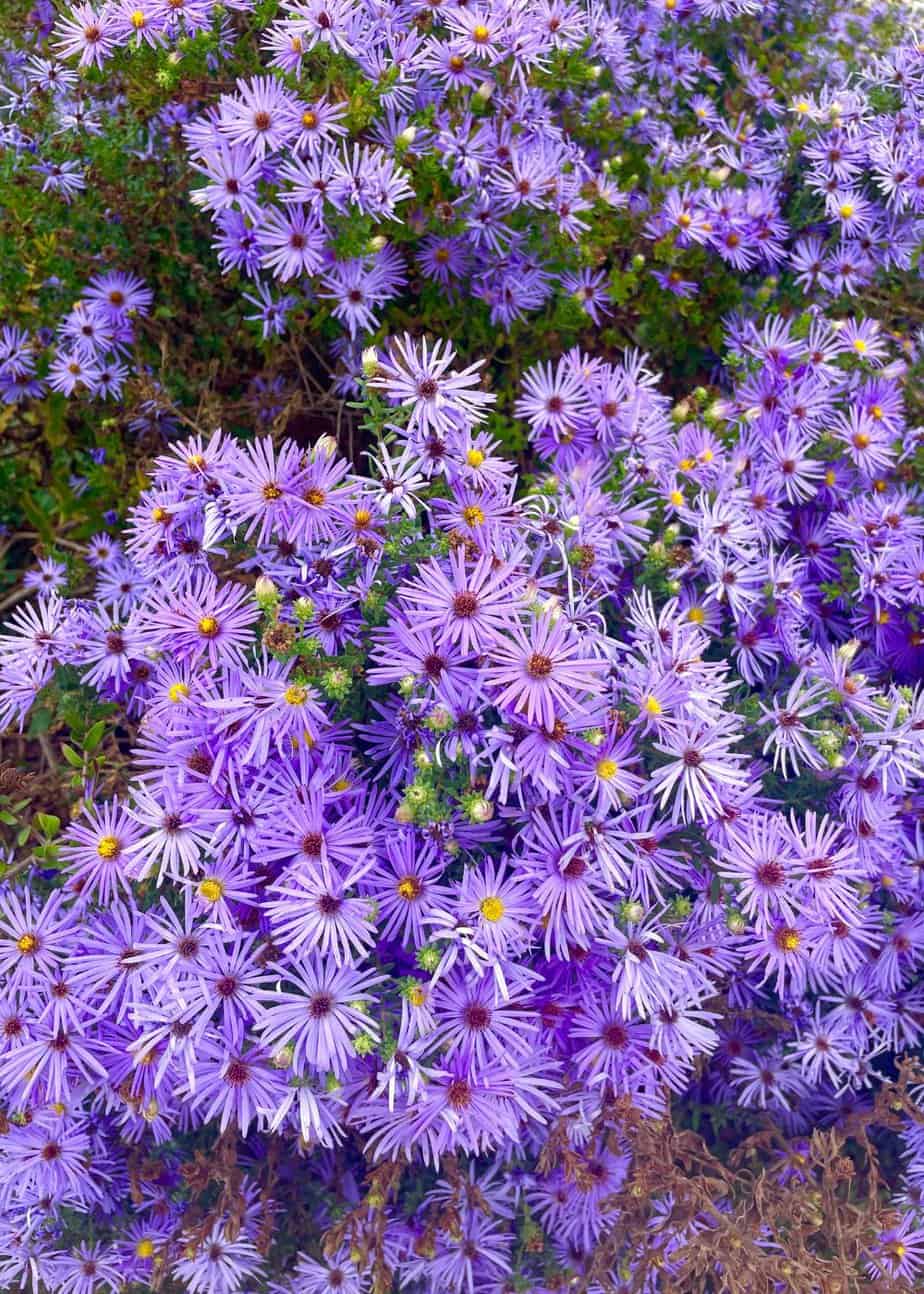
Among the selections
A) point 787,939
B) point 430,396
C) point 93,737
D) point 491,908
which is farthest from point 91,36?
point 787,939

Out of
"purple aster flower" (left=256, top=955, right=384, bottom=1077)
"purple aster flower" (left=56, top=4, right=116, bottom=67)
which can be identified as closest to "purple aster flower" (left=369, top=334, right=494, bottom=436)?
"purple aster flower" (left=256, top=955, right=384, bottom=1077)

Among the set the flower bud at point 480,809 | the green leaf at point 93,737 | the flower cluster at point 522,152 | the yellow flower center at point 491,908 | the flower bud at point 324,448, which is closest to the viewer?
the flower bud at point 480,809

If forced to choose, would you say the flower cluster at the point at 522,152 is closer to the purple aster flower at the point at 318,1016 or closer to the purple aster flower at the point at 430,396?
the purple aster flower at the point at 430,396

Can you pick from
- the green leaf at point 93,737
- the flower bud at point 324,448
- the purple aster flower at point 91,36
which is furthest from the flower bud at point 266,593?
the purple aster flower at point 91,36

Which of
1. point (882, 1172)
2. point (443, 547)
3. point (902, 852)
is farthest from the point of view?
point (882, 1172)

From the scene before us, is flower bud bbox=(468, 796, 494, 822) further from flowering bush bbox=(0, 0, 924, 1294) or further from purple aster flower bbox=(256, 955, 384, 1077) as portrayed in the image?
purple aster flower bbox=(256, 955, 384, 1077)

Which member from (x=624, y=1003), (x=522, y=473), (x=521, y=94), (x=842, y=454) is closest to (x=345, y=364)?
(x=522, y=473)

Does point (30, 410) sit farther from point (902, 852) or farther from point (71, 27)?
point (902, 852)
